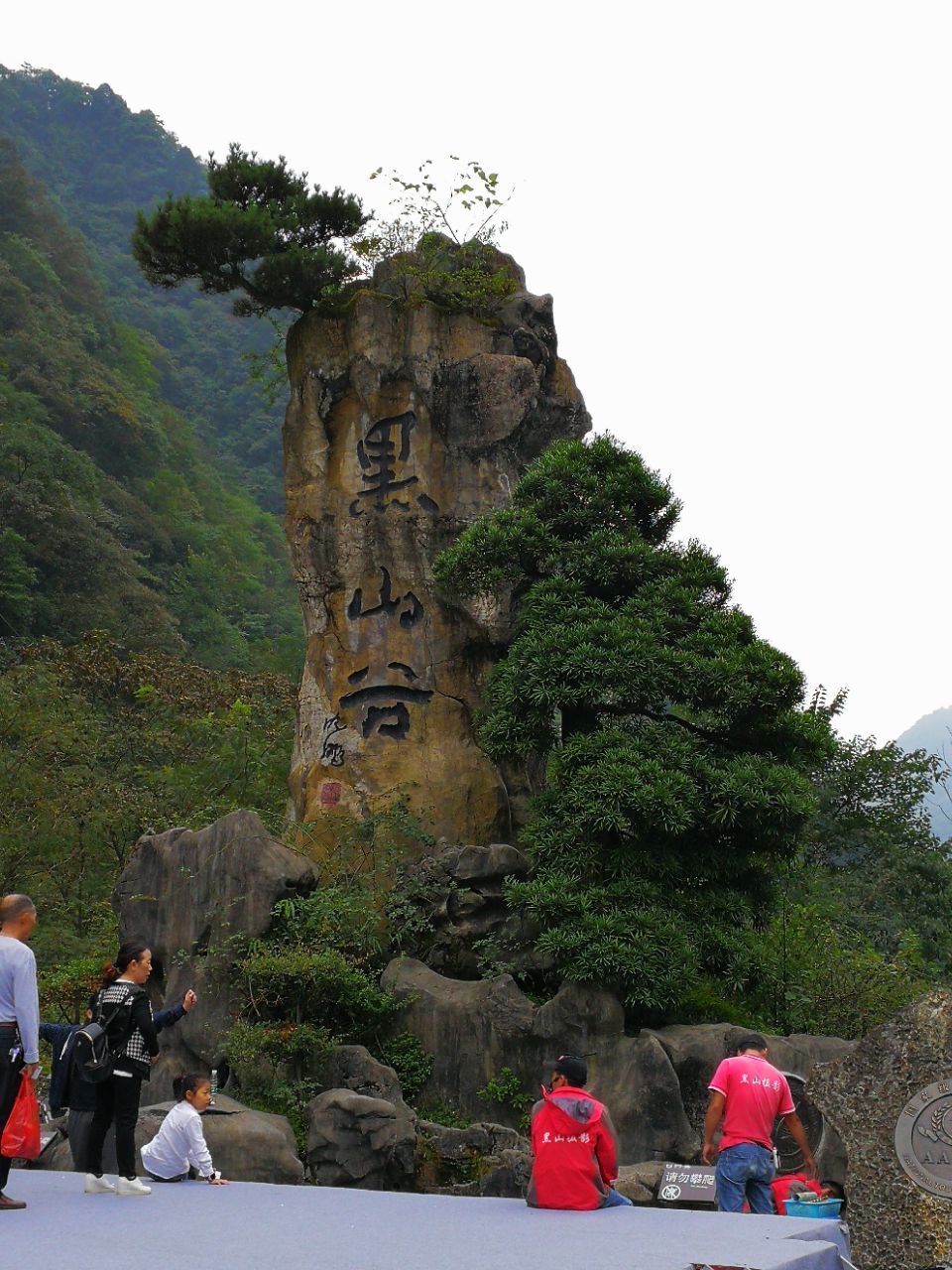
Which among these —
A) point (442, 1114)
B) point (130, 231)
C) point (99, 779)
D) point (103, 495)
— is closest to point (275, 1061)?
point (442, 1114)

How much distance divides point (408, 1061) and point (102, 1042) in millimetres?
4704

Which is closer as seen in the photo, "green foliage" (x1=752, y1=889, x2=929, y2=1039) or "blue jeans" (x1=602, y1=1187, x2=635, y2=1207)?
"blue jeans" (x1=602, y1=1187, x2=635, y2=1207)

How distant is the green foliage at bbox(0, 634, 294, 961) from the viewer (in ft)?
44.7

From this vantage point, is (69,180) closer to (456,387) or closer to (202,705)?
(202,705)

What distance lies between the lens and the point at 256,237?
39.5 feet

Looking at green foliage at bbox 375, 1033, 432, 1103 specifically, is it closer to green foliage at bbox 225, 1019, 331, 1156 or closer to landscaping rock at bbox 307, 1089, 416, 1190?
green foliage at bbox 225, 1019, 331, 1156

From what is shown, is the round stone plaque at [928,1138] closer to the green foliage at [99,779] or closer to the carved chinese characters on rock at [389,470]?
the carved chinese characters on rock at [389,470]

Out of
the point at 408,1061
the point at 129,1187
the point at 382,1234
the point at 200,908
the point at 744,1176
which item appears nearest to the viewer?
the point at 382,1234

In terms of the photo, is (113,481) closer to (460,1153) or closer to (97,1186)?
(460,1153)

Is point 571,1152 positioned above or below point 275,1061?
below

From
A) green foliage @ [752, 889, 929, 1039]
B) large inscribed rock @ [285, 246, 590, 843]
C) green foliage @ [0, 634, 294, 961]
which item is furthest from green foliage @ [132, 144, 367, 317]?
green foliage @ [752, 889, 929, 1039]

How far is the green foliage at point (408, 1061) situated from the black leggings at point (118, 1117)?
4319mm

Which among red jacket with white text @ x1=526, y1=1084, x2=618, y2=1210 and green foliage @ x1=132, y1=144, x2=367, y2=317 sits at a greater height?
green foliage @ x1=132, y1=144, x2=367, y2=317

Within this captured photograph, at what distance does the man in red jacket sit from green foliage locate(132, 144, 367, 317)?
8908mm
